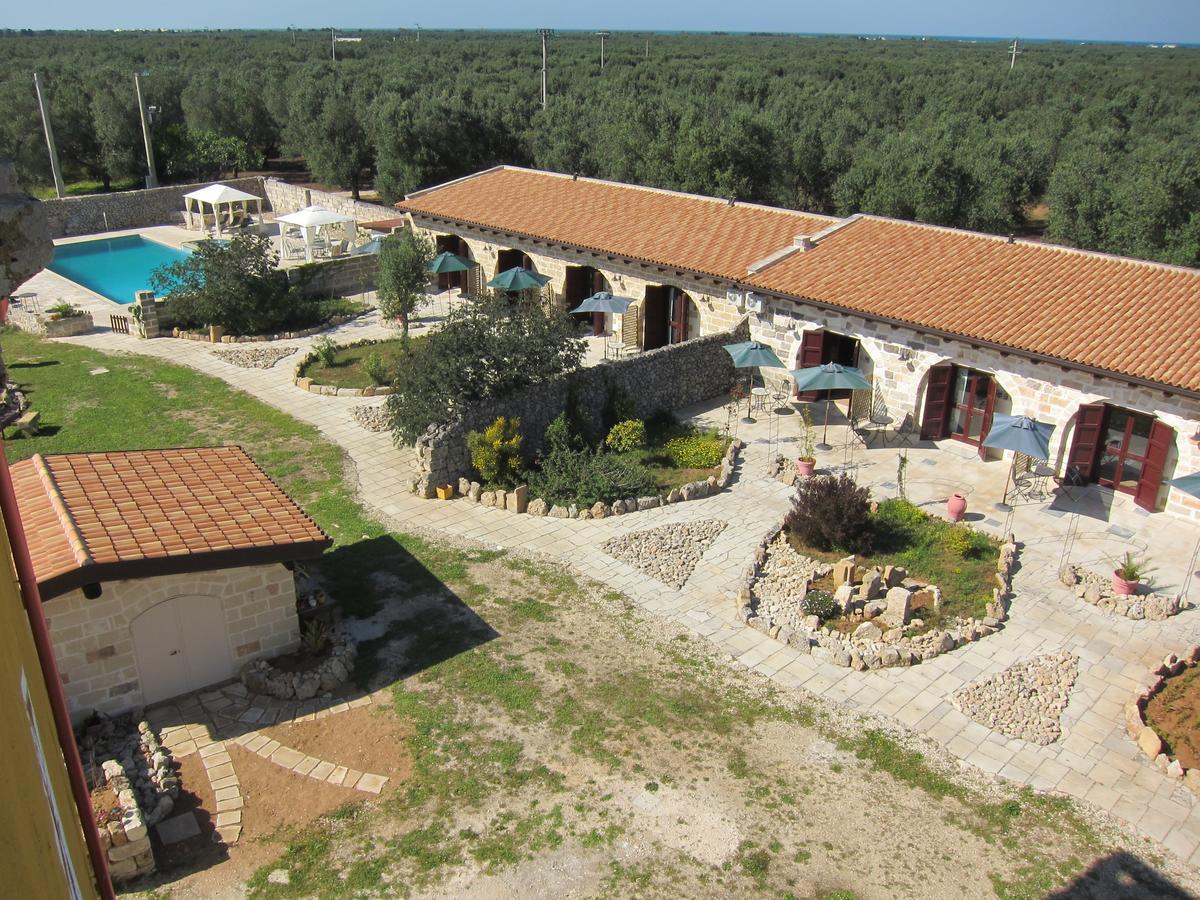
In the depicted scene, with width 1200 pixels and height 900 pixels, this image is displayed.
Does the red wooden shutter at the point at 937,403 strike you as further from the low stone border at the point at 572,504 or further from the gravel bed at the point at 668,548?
the gravel bed at the point at 668,548

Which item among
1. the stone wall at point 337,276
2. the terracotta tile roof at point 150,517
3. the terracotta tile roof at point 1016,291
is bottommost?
the stone wall at point 337,276

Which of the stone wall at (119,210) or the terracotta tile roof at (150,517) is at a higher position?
the terracotta tile roof at (150,517)

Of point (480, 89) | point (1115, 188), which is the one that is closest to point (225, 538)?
point (1115, 188)

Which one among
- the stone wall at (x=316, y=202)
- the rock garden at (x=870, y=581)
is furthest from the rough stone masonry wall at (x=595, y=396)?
the stone wall at (x=316, y=202)

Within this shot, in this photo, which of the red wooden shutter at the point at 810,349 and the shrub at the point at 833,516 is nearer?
the shrub at the point at 833,516

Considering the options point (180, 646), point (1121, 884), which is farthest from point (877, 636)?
point (180, 646)

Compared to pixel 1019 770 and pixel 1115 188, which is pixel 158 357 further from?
pixel 1115 188

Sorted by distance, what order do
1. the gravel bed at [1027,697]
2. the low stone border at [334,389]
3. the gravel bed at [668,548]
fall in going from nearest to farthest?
the gravel bed at [1027,697] → the gravel bed at [668,548] → the low stone border at [334,389]
